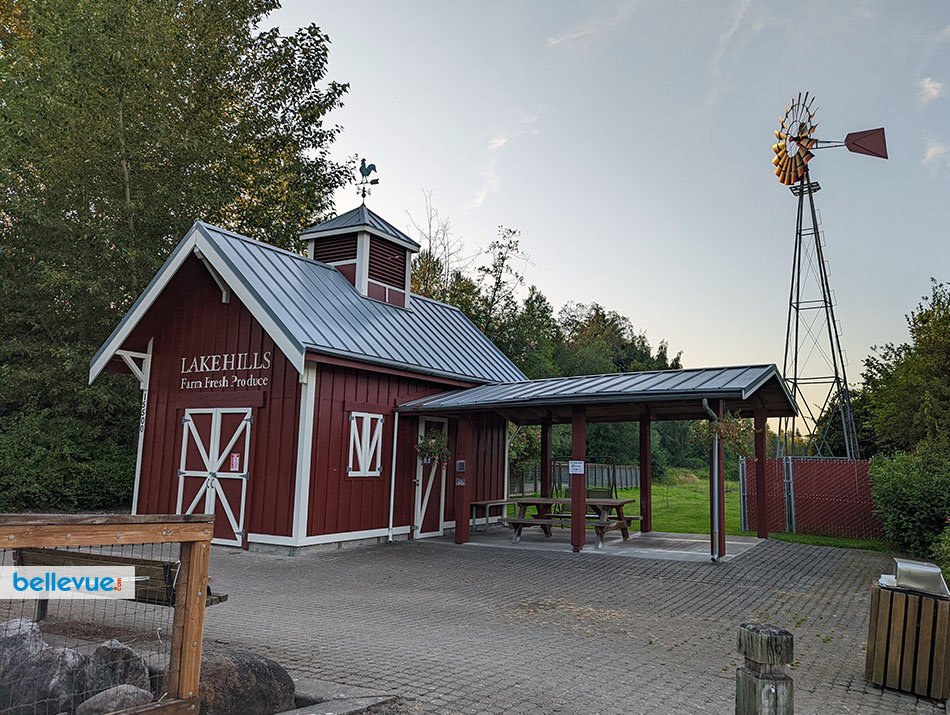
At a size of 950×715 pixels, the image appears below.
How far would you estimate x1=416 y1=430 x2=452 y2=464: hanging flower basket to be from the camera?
45.8ft

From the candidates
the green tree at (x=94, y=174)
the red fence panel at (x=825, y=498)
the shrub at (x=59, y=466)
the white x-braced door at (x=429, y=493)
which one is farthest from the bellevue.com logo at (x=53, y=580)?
the red fence panel at (x=825, y=498)

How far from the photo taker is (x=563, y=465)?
2634cm

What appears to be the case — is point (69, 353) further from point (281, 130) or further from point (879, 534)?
point (879, 534)

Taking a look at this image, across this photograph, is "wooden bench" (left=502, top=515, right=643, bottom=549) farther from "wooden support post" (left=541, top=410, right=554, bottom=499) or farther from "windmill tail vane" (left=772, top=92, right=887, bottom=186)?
"windmill tail vane" (left=772, top=92, right=887, bottom=186)

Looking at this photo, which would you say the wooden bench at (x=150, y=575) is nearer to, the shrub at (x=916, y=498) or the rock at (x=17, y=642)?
the rock at (x=17, y=642)

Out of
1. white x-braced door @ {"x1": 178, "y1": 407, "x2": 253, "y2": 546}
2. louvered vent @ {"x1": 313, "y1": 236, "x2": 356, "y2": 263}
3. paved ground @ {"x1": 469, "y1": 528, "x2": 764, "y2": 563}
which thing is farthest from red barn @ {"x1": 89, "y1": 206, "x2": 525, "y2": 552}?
paved ground @ {"x1": 469, "y1": 528, "x2": 764, "y2": 563}

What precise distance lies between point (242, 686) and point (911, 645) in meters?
4.92

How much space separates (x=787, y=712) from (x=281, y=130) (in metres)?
23.7

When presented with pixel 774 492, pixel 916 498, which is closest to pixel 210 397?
pixel 774 492

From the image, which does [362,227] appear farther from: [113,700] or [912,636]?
[113,700]

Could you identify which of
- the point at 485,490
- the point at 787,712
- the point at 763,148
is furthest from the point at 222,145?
the point at 787,712

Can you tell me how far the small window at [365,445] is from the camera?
12875 mm

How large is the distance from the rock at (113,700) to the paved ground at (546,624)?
4.94 feet

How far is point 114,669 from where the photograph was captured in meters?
4.30
